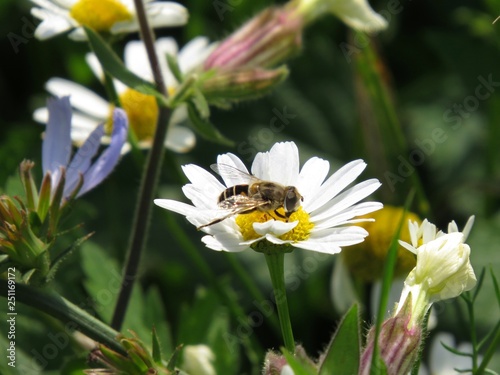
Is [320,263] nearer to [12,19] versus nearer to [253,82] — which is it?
[253,82]

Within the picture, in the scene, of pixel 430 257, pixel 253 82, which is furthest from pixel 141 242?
pixel 430 257

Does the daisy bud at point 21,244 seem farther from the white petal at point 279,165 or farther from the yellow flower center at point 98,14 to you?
the yellow flower center at point 98,14

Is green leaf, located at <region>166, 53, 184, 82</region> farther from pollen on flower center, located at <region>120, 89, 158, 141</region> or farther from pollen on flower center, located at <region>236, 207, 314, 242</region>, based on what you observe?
pollen on flower center, located at <region>236, 207, 314, 242</region>

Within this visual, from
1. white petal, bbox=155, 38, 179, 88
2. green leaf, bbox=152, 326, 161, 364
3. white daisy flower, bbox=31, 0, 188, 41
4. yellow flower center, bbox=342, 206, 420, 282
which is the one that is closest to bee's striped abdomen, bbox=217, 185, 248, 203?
green leaf, bbox=152, 326, 161, 364

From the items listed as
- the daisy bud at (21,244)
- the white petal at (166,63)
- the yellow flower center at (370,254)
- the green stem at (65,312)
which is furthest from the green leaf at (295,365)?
the white petal at (166,63)

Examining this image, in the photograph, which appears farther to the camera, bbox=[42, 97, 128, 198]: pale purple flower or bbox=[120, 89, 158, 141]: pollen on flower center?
bbox=[120, 89, 158, 141]: pollen on flower center

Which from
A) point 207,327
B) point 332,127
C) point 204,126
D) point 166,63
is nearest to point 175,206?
point 204,126
